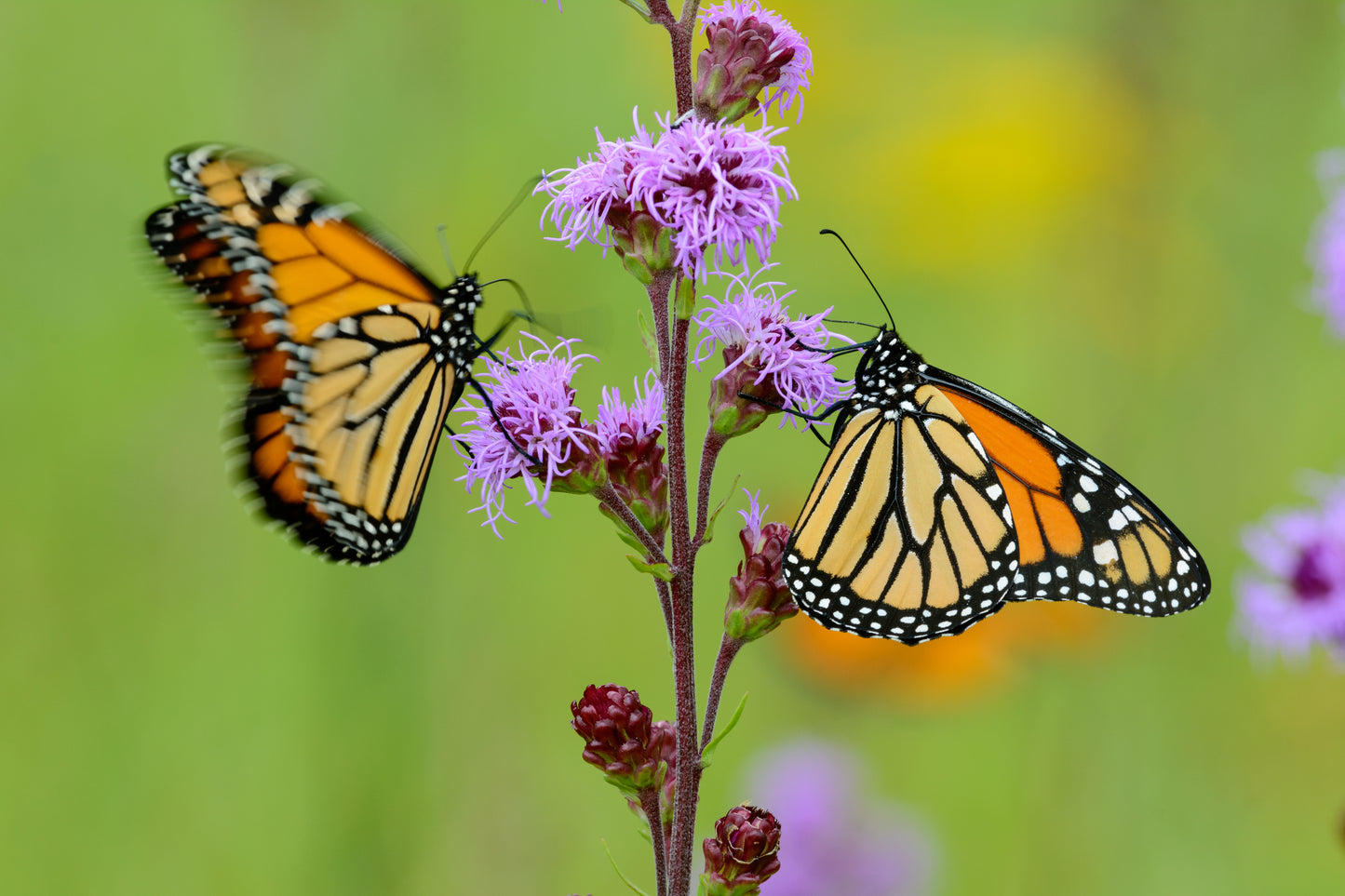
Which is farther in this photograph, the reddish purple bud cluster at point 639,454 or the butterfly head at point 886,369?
the butterfly head at point 886,369

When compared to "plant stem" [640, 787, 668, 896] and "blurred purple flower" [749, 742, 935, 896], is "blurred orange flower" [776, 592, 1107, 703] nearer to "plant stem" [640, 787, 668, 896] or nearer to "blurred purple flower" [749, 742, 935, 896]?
"blurred purple flower" [749, 742, 935, 896]

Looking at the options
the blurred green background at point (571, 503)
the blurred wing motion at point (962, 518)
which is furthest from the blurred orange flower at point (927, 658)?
the blurred wing motion at point (962, 518)

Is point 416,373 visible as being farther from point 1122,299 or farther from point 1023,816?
point 1122,299

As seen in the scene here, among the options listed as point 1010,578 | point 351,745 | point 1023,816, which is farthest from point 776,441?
point 1010,578

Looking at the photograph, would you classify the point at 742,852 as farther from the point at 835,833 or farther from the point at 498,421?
the point at 835,833

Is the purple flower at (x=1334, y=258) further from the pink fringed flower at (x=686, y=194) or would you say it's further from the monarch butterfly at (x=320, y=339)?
the monarch butterfly at (x=320, y=339)
